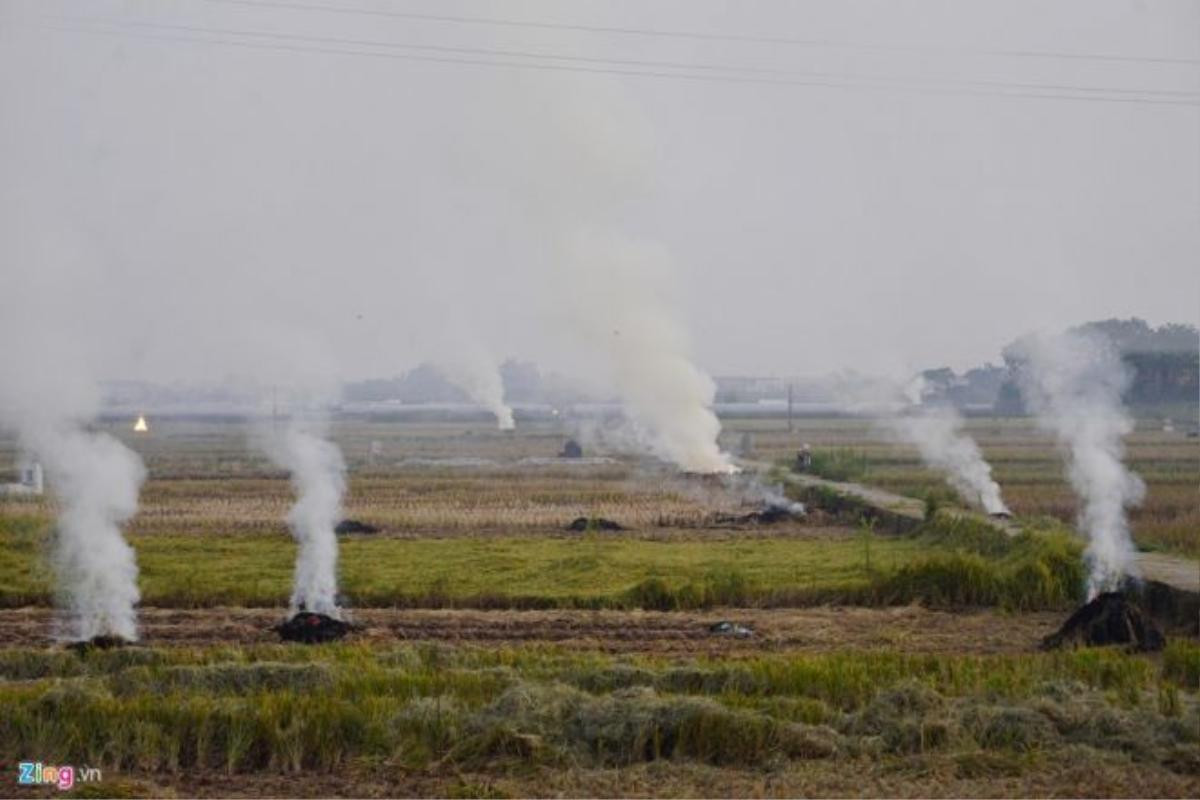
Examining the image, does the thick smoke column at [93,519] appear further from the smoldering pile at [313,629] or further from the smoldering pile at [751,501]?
the smoldering pile at [751,501]

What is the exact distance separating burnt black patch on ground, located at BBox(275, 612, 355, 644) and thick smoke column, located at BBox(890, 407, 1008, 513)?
18.3 meters

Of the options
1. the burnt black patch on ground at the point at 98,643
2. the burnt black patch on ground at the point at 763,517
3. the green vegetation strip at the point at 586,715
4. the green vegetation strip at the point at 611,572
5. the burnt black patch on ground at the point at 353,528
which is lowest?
the green vegetation strip at the point at 586,715

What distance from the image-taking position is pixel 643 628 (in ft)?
59.8

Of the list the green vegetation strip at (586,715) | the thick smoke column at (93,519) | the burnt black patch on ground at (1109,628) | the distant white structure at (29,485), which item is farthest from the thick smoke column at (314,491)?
the distant white structure at (29,485)

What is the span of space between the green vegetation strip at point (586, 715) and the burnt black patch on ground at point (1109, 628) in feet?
7.24

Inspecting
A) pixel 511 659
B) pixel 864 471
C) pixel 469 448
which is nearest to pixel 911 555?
pixel 511 659

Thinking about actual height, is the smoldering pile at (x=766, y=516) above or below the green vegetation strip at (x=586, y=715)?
above

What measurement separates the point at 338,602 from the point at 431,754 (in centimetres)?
909

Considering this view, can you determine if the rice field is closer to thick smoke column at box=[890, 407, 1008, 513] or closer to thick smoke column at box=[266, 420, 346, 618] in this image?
thick smoke column at box=[266, 420, 346, 618]

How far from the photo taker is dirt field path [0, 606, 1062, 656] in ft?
55.6

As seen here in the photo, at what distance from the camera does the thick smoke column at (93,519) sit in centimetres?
1852

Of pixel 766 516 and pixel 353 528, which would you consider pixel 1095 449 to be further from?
pixel 353 528

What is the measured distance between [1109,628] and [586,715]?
7.18m

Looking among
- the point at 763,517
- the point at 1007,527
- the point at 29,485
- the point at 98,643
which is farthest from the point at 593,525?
the point at 29,485
